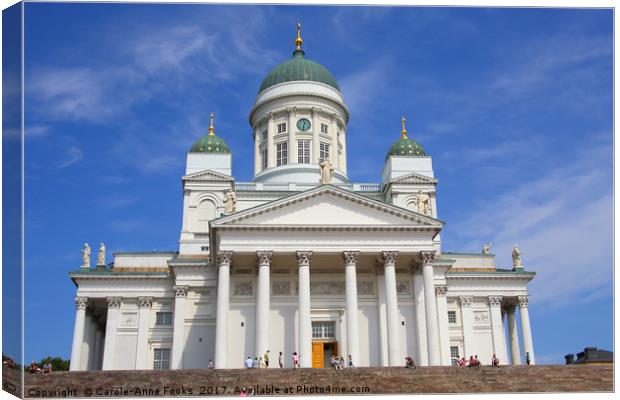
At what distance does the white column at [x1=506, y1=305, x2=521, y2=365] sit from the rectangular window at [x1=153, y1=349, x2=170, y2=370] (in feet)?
81.9

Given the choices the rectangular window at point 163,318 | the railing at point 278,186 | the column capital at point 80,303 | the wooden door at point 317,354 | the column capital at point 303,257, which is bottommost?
the wooden door at point 317,354

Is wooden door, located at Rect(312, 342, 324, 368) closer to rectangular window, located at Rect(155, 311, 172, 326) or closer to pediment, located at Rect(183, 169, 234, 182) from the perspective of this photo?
rectangular window, located at Rect(155, 311, 172, 326)

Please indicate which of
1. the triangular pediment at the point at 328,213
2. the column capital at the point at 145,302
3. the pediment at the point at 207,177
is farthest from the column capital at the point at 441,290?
the column capital at the point at 145,302

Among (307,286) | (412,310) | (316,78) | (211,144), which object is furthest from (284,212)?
(316,78)

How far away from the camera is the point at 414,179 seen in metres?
52.9

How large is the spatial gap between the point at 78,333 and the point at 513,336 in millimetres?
31439

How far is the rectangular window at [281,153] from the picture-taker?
55531 mm

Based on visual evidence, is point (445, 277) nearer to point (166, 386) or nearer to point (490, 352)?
point (490, 352)

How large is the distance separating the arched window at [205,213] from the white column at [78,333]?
9552mm

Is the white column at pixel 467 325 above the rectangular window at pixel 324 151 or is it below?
below

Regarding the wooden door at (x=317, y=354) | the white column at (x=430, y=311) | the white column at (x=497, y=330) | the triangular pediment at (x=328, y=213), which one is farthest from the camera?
the white column at (x=497, y=330)

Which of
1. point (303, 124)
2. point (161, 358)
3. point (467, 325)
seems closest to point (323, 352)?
point (161, 358)

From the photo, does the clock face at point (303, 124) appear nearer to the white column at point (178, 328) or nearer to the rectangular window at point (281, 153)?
the rectangular window at point (281, 153)

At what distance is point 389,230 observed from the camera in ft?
127
